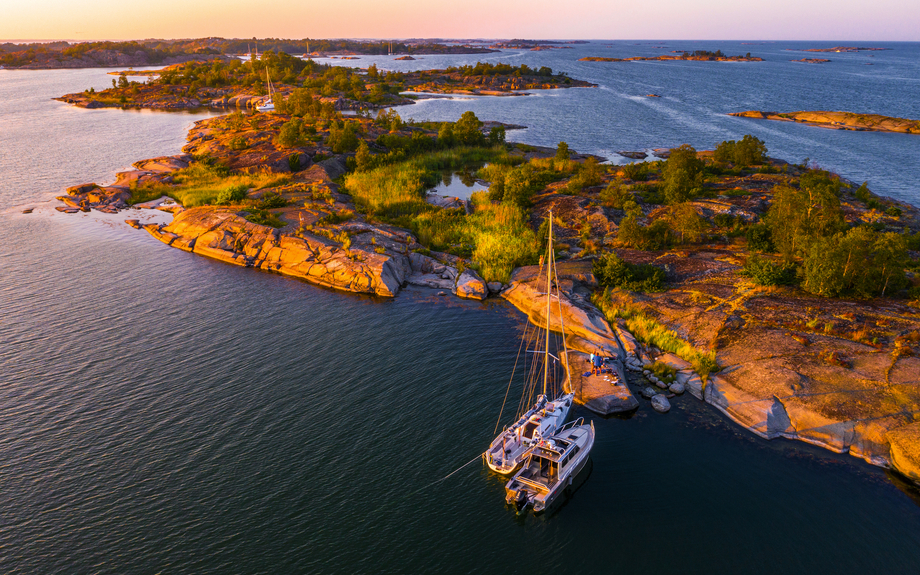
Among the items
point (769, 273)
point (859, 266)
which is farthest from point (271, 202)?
point (859, 266)

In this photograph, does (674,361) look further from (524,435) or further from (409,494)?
(409,494)

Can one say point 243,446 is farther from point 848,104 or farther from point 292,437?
point 848,104

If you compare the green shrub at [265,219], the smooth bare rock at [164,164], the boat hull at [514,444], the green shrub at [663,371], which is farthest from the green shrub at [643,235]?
the smooth bare rock at [164,164]

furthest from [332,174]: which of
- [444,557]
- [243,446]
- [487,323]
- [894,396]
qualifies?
[894,396]

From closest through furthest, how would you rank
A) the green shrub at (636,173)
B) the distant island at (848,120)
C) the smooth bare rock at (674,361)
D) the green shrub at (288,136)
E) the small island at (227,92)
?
the smooth bare rock at (674,361) → the green shrub at (636,173) → the green shrub at (288,136) → the distant island at (848,120) → the small island at (227,92)

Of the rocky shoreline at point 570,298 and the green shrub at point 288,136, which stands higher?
the green shrub at point 288,136

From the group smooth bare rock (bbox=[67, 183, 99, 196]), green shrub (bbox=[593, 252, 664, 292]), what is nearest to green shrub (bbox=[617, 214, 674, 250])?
green shrub (bbox=[593, 252, 664, 292])

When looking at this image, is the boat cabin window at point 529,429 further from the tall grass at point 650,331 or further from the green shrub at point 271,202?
the green shrub at point 271,202
